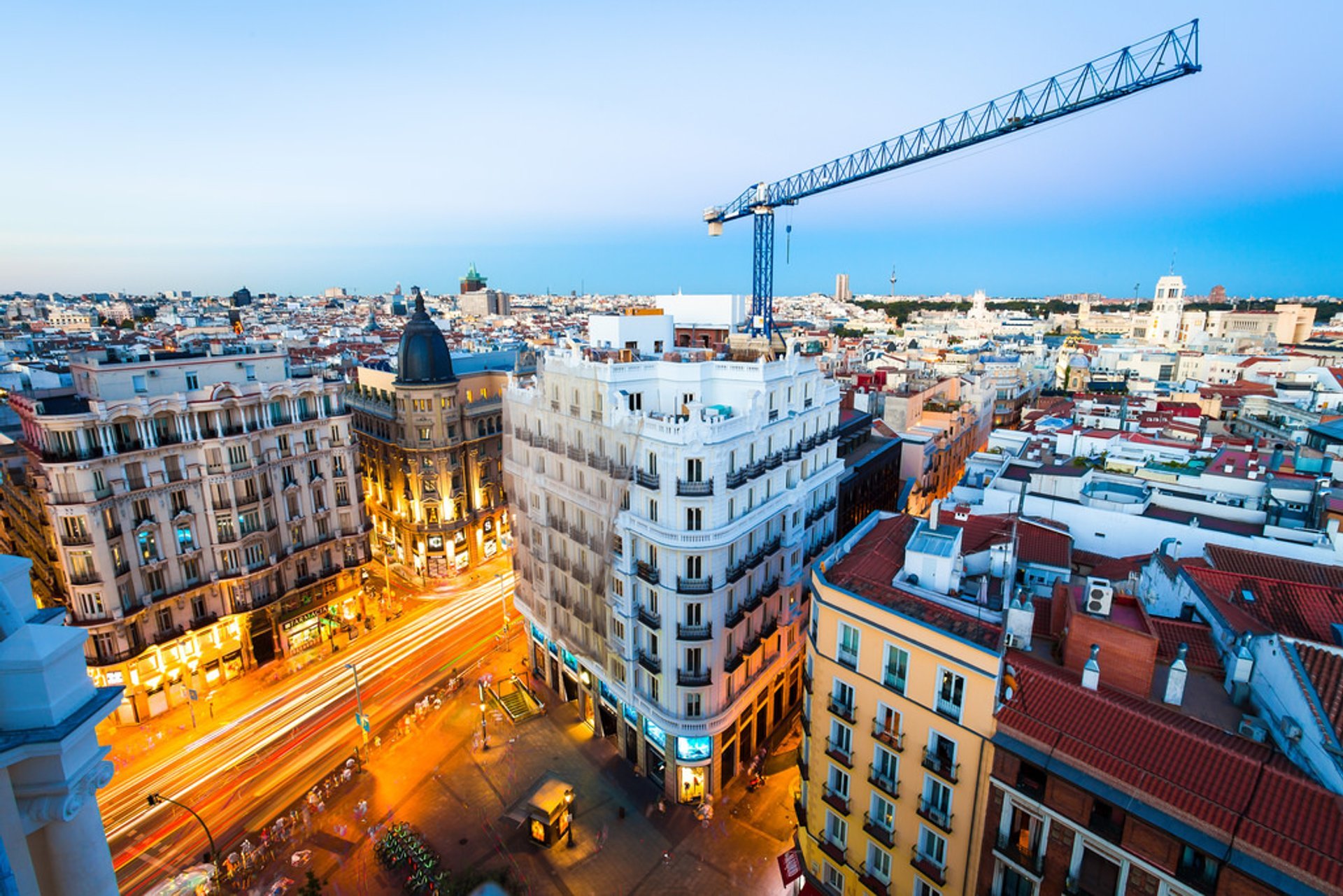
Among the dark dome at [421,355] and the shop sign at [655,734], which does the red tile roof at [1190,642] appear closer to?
the shop sign at [655,734]

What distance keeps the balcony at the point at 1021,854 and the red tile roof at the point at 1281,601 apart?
12.5 metres

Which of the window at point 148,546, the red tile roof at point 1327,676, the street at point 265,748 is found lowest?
the street at point 265,748

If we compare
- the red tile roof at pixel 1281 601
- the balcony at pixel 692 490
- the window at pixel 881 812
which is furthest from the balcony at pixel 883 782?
the red tile roof at pixel 1281 601

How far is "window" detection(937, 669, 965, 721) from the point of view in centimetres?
2422

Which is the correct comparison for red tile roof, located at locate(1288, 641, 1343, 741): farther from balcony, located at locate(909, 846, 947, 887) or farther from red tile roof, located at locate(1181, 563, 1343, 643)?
balcony, located at locate(909, 846, 947, 887)

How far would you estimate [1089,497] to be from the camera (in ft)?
139

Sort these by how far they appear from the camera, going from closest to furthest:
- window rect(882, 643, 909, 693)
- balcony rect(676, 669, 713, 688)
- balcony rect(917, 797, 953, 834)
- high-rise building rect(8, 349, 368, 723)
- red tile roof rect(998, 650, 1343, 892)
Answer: red tile roof rect(998, 650, 1343, 892) → balcony rect(917, 797, 953, 834) → window rect(882, 643, 909, 693) → balcony rect(676, 669, 713, 688) → high-rise building rect(8, 349, 368, 723)

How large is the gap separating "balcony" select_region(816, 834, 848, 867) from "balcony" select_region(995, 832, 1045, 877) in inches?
330

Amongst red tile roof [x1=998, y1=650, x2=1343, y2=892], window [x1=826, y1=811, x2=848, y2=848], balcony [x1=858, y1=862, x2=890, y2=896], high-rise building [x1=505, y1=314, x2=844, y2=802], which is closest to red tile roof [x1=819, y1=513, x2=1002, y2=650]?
red tile roof [x1=998, y1=650, x2=1343, y2=892]

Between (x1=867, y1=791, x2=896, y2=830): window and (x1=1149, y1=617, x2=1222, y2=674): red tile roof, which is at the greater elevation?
(x1=1149, y1=617, x2=1222, y2=674): red tile roof

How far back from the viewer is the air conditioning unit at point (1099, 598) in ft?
80.8

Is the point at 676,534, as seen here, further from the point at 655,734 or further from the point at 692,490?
the point at 655,734

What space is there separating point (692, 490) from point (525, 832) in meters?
22.8

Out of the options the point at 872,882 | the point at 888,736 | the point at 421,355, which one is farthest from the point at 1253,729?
the point at 421,355
